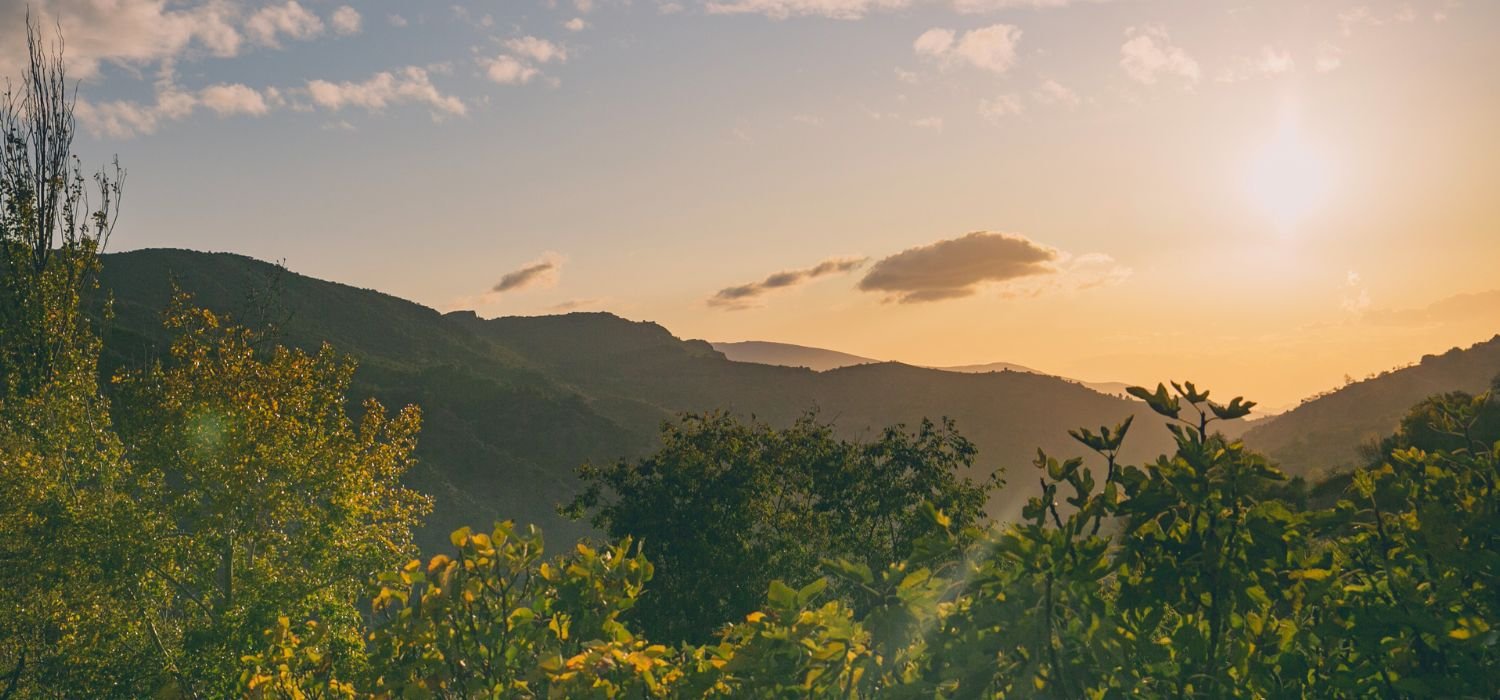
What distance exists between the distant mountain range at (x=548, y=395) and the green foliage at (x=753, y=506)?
13.3m

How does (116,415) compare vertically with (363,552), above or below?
above

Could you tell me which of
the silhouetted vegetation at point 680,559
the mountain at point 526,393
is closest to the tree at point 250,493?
the silhouetted vegetation at point 680,559

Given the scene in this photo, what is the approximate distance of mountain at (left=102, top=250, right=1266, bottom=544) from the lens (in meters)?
98.9

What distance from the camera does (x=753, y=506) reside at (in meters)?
27.2

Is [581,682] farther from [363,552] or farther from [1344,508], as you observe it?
[363,552]

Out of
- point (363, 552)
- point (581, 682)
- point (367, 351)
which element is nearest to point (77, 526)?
point (363, 552)

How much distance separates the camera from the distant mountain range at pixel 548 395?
318ft

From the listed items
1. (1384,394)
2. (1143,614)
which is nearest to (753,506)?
(1143,614)

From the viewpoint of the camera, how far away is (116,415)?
21.2 meters

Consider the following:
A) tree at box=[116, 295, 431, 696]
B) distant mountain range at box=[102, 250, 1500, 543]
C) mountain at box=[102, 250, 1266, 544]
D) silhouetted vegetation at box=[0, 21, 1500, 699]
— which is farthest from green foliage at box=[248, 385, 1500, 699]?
mountain at box=[102, 250, 1266, 544]

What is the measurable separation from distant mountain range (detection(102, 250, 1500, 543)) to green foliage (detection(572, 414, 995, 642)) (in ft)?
43.5

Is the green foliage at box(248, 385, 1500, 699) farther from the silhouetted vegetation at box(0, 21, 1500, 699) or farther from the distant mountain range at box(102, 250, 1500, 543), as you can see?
the distant mountain range at box(102, 250, 1500, 543)

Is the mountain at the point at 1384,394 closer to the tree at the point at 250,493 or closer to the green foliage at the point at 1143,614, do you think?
the tree at the point at 250,493

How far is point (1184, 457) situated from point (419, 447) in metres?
108
